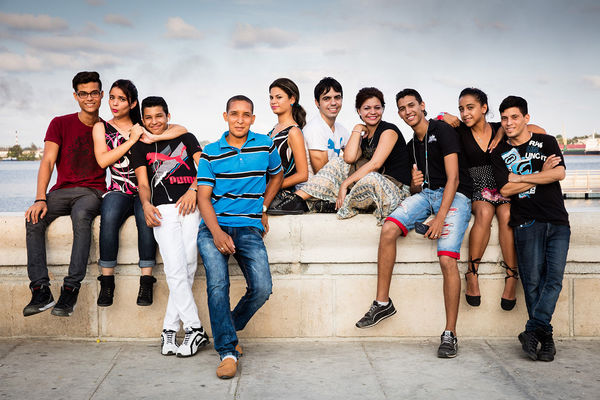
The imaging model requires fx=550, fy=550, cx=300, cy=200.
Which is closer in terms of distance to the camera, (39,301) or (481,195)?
(39,301)

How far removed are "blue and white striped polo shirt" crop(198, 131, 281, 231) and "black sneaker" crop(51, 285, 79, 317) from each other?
1.30m

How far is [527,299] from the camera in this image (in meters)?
4.19

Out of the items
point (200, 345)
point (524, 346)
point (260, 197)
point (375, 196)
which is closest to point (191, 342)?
point (200, 345)

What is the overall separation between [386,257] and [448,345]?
2.58 feet

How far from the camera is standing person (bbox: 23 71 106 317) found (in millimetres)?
4277

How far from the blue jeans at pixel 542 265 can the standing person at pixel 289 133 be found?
1873 millimetres

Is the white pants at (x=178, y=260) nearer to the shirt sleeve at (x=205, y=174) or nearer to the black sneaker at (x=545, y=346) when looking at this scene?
the shirt sleeve at (x=205, y=174)

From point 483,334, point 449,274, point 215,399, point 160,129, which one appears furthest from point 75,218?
point 483,334

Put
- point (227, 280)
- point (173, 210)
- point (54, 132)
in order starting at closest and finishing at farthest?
point (227, 280), point (173, 210), point (54, 132)

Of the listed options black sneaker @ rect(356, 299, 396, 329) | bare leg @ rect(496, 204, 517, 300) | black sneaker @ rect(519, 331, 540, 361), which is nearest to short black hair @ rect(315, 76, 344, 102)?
bare leg @ rect(496, 204, 517, 300)

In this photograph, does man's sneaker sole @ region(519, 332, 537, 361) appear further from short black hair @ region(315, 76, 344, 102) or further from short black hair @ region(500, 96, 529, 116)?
short black hair @ region(315, 76, 344, 102)

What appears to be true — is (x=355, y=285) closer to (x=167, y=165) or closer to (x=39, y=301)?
(x=167, y=165)

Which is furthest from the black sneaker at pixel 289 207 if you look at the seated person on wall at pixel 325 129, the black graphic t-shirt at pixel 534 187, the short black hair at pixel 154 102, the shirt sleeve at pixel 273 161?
the black graphic t-shirt at pixel 534 187

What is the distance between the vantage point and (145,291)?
14.1 ft
